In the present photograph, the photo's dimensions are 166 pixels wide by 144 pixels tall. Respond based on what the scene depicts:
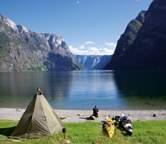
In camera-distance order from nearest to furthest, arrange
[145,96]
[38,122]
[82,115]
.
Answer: [38,122]
[82,115]
[145,96]

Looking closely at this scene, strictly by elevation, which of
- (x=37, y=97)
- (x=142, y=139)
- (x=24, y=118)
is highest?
(x=37, y=97)

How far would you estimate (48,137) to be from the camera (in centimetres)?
2509

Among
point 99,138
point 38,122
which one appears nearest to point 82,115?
point 38,122

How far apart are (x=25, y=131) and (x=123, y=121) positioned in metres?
7.70

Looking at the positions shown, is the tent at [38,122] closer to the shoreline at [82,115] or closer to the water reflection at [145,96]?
the shoreline at [82,115]

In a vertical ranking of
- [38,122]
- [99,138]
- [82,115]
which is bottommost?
[99,138]

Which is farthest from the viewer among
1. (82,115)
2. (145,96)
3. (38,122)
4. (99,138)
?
(145,96)

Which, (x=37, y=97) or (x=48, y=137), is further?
(x=37, y=97)

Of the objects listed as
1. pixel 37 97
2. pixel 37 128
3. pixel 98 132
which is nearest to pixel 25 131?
pixel 37 128

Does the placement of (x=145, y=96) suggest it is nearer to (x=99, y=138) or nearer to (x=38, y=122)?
(x=38, y=122)

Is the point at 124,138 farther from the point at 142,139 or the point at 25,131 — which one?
the point at 25,131

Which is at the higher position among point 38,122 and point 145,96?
point 145,96

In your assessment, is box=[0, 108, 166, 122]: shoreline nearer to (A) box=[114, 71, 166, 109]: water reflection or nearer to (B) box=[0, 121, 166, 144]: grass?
(B) box=[0, 121, 166, 144]: grass

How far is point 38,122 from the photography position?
2661 centimetres
